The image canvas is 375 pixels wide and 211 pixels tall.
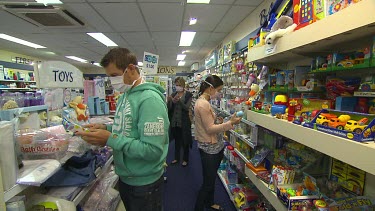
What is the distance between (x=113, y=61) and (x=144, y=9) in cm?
303

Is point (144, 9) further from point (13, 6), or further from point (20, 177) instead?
point (20, 177)

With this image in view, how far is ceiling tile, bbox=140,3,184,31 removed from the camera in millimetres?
3862

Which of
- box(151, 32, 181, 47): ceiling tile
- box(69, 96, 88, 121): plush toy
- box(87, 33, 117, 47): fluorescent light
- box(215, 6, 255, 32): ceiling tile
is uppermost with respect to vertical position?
box(151, 32, 181, 47): ceiling tile

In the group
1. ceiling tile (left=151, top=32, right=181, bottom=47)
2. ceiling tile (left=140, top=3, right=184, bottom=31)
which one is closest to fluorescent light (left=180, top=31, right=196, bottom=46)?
ceiling tile (left=151, top=32, right=181, bottom=47)

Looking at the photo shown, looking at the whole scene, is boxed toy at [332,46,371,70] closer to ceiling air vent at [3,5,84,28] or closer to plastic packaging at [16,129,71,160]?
plastic packaging at [16,129,71,160]

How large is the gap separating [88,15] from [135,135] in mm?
3906

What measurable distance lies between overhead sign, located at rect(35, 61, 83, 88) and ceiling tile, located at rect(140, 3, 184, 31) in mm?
2137

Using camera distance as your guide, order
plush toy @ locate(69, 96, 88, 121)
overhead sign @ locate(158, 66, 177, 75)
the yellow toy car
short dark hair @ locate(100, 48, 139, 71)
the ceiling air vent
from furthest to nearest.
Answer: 1. overhead sign @ locate(158, 66, 177, 75)
2. the ceiling air vent
3. plush toy @ locate(69, 96, 88, 121)
4. short dark hair @ locate(100, 48, 139, 71)
5. the yellow toy car

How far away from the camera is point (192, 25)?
518cm

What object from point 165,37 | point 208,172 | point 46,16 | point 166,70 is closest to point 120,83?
point 208,172

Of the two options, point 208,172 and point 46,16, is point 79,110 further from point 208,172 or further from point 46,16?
point 46,16

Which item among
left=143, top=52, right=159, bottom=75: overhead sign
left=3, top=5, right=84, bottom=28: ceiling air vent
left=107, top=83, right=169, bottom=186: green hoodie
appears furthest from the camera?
left=143, top=52, right=159, bottom=75: overhead sign

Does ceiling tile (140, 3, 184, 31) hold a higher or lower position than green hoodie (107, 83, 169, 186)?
higher

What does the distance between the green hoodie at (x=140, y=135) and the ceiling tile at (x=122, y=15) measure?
9.79ft
